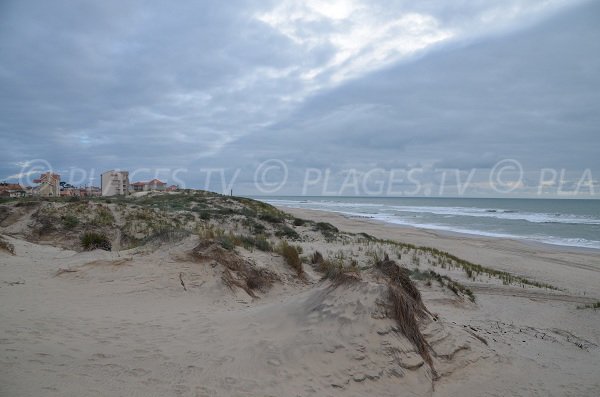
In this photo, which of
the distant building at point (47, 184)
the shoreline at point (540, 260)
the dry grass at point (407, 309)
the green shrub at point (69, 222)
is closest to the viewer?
the dry grass at point (407, 309)

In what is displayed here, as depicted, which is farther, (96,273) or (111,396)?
(96,273)

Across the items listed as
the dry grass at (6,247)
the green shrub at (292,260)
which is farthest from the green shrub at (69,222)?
the green shrub at (292,260)

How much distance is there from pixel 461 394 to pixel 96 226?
615 inches

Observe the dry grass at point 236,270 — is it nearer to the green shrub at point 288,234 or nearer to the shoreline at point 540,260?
the green shrub at point 288,234

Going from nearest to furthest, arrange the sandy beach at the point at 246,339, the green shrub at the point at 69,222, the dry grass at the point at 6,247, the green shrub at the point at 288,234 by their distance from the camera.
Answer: the sandy beach at the point at 246,339, the dry grass at the point at 6,247, the green shrub at the point at 69,222, the green shrub at the point at 288,234

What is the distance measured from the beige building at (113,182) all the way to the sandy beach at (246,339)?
4820 cm

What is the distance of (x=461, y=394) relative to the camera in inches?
200

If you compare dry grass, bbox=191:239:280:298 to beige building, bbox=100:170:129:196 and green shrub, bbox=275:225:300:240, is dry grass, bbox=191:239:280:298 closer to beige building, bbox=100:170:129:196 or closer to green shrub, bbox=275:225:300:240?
green shrub, bbox=275:225:300:240

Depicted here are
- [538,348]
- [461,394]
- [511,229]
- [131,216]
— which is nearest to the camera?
[461,394]

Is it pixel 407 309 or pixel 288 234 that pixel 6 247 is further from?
pixel 407 309

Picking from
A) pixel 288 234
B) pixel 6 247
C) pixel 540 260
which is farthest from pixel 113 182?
pixel 540 260

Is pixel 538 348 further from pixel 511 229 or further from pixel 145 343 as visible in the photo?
pixel 511 229

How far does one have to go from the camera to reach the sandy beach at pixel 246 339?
4.46 metres

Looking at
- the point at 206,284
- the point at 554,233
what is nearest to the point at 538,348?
the point at 206,284
